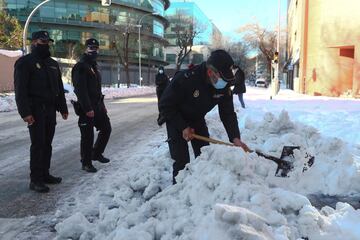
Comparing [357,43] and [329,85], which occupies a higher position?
[357,43]

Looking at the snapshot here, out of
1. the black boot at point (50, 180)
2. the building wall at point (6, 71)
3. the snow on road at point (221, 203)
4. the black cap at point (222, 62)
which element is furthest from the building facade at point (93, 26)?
the black cap at point (222, 62)

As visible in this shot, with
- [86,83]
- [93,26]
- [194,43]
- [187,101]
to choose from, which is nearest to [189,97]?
[187,101]

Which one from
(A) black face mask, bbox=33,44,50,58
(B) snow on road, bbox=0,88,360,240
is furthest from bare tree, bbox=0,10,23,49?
(B) snow on road, bbox=0,88,360,240

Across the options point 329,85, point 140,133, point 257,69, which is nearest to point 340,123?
point 140,133

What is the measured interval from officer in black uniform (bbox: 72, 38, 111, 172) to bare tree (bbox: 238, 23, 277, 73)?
205 feet

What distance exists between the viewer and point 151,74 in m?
78.9

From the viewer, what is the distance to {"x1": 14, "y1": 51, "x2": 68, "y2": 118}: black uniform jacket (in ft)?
19.5

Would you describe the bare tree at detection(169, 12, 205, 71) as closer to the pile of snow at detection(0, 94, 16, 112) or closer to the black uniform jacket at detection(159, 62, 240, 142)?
the pile of snow at detection(0, 94, 16, 112)

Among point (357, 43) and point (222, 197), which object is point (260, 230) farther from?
point (357, 43)

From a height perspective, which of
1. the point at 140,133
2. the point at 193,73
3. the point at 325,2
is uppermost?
the point at 325,2

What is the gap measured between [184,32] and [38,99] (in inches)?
2996

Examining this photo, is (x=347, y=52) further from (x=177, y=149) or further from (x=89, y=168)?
(x=177, y=149)

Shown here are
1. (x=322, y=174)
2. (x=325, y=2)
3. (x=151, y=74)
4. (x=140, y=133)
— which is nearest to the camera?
(x=322, y=174)

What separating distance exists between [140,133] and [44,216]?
6785mm
